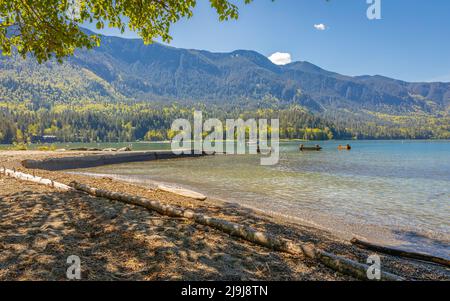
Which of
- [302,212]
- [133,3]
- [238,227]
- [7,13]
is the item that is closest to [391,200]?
[302,212]

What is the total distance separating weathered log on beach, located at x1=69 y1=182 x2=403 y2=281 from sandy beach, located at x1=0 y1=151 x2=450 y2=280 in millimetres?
186

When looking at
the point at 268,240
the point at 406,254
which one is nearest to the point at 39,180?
the point at 268,240

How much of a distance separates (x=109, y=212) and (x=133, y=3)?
882 centimetres

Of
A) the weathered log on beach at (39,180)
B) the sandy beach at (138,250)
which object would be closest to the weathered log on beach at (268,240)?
the sandy beach at (138,250)

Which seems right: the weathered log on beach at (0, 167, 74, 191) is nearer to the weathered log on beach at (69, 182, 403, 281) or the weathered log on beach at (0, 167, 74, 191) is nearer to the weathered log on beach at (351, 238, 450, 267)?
the weathered log on beach at (69, 182, 403, 281)

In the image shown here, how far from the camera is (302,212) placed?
16.2 meters

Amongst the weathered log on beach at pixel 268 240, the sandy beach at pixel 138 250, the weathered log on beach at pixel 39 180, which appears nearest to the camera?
the sandy beach at pixel 138 250

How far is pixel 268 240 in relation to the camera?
753 cm

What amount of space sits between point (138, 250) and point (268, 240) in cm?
A: 323

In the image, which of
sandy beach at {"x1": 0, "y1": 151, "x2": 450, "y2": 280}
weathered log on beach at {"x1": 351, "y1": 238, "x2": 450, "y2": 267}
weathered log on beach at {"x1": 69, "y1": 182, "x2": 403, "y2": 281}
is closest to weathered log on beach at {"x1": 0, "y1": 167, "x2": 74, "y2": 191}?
sandy beach at {"x1": 0, "y1": 151, "x2": 450, "y2": 280}

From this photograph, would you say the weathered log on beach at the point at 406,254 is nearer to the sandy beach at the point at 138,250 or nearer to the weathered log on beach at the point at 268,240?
the sandy beach at the point at 138,250

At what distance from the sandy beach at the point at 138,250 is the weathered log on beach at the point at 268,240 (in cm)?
19

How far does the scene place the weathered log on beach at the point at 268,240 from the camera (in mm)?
6167
